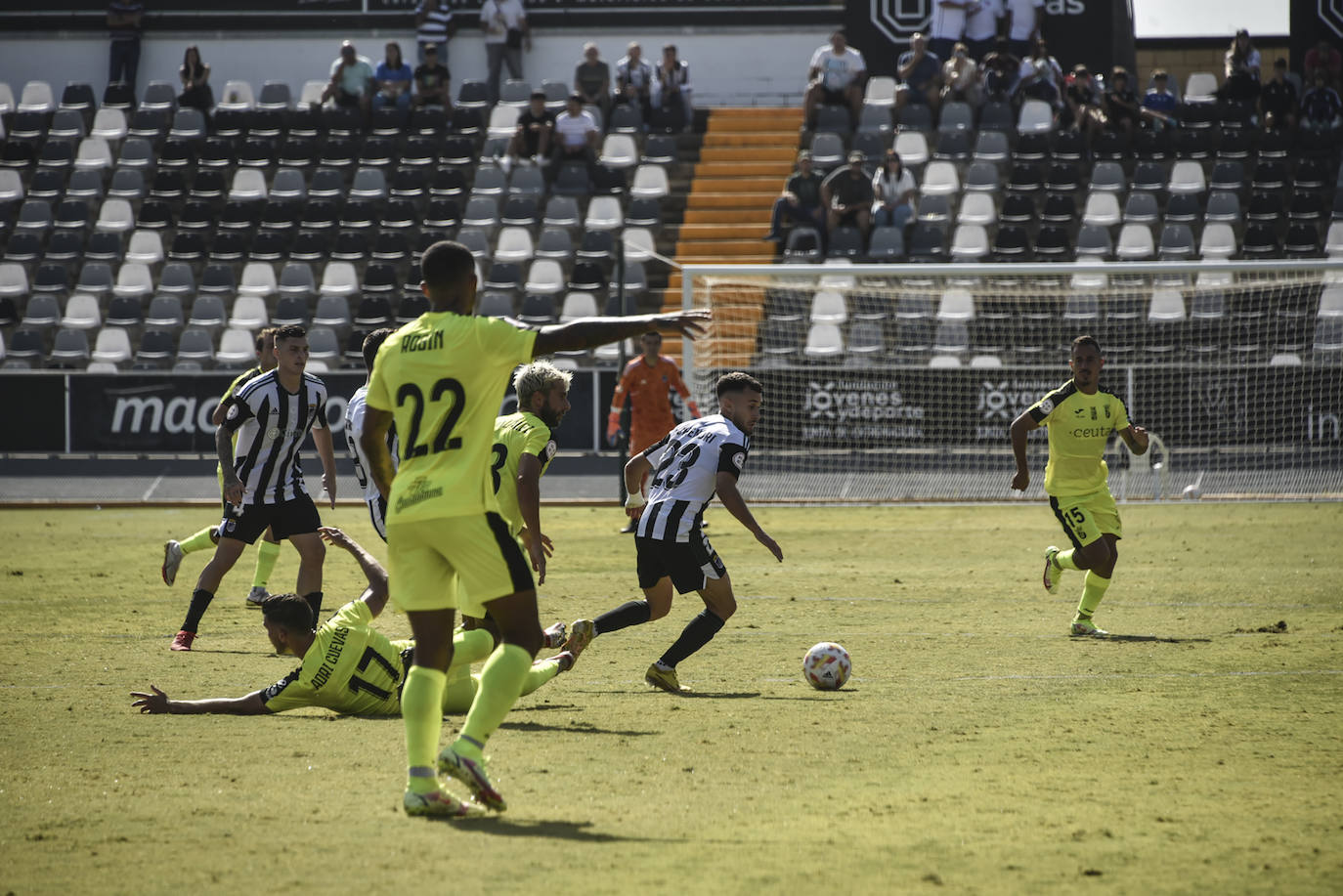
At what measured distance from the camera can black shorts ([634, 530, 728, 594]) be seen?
8.58 meters

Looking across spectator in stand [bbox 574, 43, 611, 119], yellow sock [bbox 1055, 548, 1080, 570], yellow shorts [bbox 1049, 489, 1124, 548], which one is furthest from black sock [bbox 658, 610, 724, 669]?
spectator in stand [bbox 574, 43, 611, 119]

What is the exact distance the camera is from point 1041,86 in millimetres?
27969

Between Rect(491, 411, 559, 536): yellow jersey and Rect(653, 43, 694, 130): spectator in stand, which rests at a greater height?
Rect(653, 43, 694, 130): spectator in stand

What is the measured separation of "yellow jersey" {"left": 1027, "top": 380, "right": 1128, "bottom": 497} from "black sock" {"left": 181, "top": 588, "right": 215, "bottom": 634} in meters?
5.83

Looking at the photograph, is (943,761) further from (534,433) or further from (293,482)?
(293,482)

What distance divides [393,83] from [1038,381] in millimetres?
14471

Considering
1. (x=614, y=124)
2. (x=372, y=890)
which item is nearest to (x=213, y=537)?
(x=372, y=890)

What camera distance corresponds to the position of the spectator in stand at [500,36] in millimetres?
31156

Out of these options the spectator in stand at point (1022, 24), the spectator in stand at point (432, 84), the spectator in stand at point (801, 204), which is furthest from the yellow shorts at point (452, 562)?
the spectator in stand at point (432, 84)

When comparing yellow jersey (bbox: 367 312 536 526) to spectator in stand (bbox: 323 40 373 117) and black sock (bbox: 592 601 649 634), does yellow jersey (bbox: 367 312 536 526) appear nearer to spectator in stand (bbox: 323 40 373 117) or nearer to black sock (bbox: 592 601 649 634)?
black sock (bbox: 592 601 649 634)

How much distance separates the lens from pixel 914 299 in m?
24.4

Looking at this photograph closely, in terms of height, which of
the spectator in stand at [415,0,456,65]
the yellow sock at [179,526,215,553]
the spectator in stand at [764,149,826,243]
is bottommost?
the yellow sock at [179,526,215,553]

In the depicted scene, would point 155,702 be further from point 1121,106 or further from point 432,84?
point 432,84

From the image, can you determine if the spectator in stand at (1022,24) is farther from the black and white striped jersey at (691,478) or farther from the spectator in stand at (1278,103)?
the black and white striped jersey at (691,478)
